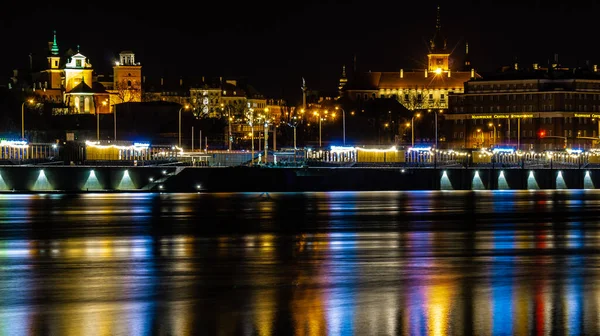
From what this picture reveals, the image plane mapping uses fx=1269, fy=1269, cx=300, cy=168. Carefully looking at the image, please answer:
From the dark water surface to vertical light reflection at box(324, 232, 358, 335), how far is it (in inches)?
1.8

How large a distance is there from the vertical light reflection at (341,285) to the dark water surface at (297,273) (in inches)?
1.8

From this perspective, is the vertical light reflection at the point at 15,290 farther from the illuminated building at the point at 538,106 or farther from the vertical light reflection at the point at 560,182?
the illuminated building at the point at 538,106

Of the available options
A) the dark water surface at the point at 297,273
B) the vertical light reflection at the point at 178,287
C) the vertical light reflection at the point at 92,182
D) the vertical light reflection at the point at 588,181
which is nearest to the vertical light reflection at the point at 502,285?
the dark water surface at the point at 297,273

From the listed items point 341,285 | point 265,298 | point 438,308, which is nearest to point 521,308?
point 438,308

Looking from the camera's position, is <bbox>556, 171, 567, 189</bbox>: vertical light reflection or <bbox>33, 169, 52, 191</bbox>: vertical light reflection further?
<bbox>556, 171, 567, 189</bbox>: vertical light reflection

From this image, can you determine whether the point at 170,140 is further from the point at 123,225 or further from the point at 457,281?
the point at 457,281

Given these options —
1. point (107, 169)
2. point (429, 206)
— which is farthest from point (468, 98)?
point (429, 206)

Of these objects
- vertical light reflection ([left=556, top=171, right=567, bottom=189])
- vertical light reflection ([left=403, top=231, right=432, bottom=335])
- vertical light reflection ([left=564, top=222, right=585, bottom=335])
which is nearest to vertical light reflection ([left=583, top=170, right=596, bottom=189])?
vertical light reflection ([left=556, top=171, right=567, bottom=189])

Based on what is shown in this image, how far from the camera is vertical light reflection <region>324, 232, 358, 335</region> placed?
68.1 ft

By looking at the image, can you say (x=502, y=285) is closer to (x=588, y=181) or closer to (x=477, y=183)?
(x=477, y=183)

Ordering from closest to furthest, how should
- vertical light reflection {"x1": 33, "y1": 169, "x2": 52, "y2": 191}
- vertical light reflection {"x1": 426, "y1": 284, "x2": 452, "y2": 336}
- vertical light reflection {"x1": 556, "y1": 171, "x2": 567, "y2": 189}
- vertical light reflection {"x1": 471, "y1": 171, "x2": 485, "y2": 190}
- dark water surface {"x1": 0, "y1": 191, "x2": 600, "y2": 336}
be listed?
vertical light reflection {"x1": 426, "y1": 284, "x2": 452, "y2": 336} → dark water surface {"x1": 0, "y1": 191, "x2": 600, "y2": 336} → vertical light reflection {"x1": 33, "y1": 169, "x2": 52, "y2": 191} → vertical light reflection {"x1": 471, "y1": 171, "x2": 485, "y2": 190} → vertical light reflection {"x1": 556, "y1": 171, "x2": 567, "y2": 189}

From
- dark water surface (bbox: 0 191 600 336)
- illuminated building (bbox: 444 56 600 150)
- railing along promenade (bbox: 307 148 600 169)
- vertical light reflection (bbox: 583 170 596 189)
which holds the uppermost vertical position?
illuminated building (bbox: 444 56 600 150)

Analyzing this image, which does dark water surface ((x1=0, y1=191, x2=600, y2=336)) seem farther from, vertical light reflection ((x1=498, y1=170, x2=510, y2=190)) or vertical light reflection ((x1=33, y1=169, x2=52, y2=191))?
vertical light reflection ((x1=498, y1=170, x2=510, y2=190))

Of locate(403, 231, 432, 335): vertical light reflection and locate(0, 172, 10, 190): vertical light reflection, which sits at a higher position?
locate(0, 172, 10, 190): vertical light reflection
